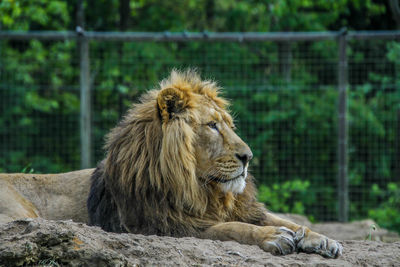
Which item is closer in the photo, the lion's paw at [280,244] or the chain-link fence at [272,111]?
the lion's paw at [280,244]

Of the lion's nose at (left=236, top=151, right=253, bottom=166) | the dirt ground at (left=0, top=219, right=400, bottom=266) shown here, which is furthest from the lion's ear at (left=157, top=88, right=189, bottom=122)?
the dirt ground at (left=0, top=219, right=400, bottom=266)

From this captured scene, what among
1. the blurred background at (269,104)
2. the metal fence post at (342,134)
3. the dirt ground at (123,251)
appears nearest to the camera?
the dirt ground at (123,251)

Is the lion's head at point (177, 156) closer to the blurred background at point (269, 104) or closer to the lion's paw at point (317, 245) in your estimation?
the lion's paw at point (317, 245)

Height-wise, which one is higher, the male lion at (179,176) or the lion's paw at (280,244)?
the male lion at (179,176)

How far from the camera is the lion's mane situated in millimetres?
3838

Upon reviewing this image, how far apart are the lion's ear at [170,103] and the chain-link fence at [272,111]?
12.6ft

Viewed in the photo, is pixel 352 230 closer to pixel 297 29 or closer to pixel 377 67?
pixel 377 67

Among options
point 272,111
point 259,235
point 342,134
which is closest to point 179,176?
point 259,235

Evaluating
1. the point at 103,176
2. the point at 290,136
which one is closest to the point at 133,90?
the point at 290,136

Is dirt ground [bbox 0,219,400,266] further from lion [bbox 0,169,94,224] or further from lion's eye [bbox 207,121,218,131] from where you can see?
lion [bbox 0,169,94,224]

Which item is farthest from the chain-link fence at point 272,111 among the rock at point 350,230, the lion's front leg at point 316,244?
the lion's front leg at point 316,244

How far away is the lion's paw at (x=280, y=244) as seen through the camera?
131 inches

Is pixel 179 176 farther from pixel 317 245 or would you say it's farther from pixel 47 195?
pixel 47 195

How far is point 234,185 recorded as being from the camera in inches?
153
